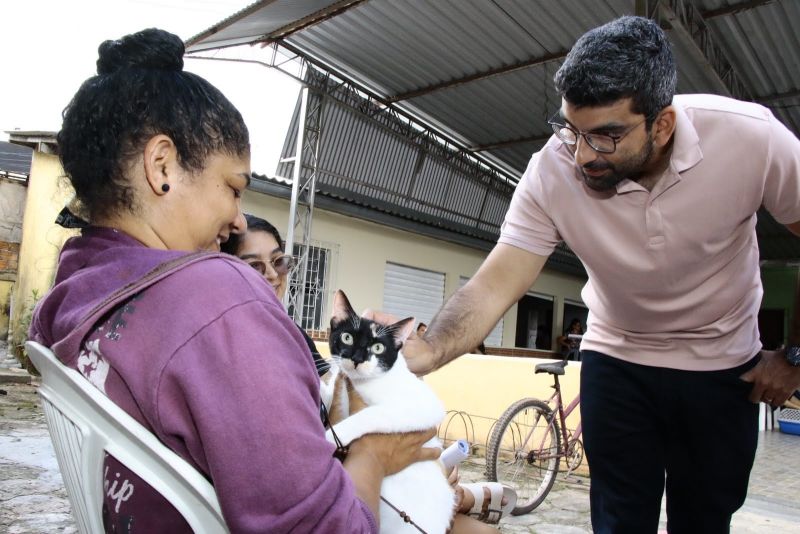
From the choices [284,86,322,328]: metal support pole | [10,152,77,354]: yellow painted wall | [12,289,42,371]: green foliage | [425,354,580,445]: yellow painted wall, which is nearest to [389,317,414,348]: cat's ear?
[425,354,580,445]: yellow painted wall

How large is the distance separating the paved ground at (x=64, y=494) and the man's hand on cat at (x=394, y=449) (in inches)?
44.8

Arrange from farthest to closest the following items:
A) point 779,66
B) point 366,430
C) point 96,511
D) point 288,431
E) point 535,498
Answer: point 779,66 → point 535,498 → point 366,430 → point 96,511 → point 288,431

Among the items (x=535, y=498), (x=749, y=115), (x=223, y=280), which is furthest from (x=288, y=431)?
(x=535, y=498)

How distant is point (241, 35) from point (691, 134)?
287 inches

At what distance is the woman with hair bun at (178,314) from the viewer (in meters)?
0.76

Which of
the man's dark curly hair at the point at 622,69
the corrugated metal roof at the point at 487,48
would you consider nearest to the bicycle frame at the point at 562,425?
the man's dark curly hair at the point at 622,69

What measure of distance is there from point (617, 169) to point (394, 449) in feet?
3.69

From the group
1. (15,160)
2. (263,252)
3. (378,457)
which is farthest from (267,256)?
(15,160)

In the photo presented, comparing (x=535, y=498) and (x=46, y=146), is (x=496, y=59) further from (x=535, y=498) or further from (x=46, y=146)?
(x=46, y=146)

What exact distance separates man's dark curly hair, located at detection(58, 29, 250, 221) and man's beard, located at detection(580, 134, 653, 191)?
4.07 ft

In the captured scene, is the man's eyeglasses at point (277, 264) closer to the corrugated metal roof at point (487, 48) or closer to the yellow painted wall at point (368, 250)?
the corrugated metal roof at point (487, 48)

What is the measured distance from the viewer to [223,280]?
81 cm

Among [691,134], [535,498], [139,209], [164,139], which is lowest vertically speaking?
[535,498]

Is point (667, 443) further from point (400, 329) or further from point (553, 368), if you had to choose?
point (553, 368)
